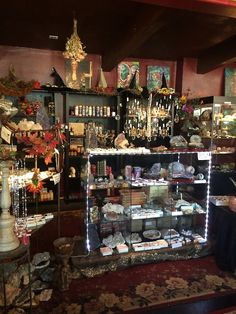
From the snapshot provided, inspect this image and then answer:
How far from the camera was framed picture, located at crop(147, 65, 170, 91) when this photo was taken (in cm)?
534

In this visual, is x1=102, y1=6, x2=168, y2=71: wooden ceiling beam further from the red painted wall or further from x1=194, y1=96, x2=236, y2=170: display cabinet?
x1=194, y1=96, x2=236, y2=170: display cabinet

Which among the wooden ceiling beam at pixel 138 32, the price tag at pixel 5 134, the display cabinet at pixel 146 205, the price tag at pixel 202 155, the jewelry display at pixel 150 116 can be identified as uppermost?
the wooden ceiling beam at pixel 138 32

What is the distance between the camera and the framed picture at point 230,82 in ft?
18.2

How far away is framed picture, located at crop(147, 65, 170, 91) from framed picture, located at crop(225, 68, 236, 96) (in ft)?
4.27

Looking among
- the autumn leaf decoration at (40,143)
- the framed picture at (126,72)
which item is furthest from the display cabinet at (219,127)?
the autumn leaf decoration at (40,143)

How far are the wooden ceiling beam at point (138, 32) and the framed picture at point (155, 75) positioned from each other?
960 mm

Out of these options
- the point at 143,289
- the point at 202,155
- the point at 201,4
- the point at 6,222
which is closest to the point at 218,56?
the point at 202,155

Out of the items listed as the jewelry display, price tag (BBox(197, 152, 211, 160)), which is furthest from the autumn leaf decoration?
the jewelry display

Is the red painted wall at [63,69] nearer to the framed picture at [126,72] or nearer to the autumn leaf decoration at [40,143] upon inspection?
the framed picture at [126,72]

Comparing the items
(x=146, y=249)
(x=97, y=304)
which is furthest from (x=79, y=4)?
(x=97, y=304)

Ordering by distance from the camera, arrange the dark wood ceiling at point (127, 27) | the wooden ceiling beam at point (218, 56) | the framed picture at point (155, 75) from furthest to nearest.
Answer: the framed picture at point (155, 75), the wooden ceiling beam at point (218, 56), the dark wood ceiling at point (127, 27)

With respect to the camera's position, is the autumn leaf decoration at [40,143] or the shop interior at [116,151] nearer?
the autumn leaf decoration at [40,143]

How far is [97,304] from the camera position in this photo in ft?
7.42

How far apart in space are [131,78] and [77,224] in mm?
3013
